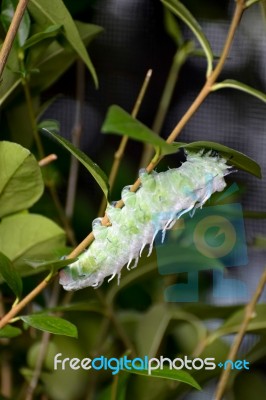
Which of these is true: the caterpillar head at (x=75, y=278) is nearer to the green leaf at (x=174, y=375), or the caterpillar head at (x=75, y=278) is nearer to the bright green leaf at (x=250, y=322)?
the green leaf at (x=174, y=375)

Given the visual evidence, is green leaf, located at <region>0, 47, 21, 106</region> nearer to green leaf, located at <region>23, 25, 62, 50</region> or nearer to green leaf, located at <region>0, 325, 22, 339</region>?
green leaf, located at <region>23, 25, 62, 50</region>

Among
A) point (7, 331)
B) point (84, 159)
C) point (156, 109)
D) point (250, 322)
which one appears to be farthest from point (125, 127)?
point (156, 109)

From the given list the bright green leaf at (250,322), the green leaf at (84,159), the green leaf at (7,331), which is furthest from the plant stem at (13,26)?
the bright green leaf at (250,322)

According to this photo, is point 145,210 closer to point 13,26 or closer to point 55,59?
point 13,26

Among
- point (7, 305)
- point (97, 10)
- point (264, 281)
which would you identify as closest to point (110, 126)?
point (264, 281)

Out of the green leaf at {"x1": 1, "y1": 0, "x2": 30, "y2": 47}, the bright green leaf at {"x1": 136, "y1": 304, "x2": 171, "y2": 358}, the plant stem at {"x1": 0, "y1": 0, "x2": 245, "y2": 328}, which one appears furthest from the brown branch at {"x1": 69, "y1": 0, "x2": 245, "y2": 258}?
the bright green leaf at {"x1": 136, "y1": 304, "x2": 171, "y2": 358}

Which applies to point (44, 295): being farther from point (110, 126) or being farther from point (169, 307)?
point (110, 126)
